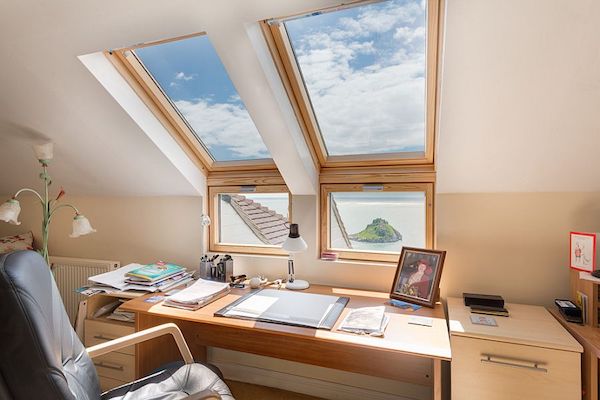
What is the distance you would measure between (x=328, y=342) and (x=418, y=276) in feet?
2.26

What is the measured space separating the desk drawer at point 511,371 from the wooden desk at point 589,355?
0.05 m

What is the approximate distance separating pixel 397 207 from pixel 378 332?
3.00 ft

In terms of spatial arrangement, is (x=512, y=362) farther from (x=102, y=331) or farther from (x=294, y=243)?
(x=102, y=331)

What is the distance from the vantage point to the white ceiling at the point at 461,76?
119 cm

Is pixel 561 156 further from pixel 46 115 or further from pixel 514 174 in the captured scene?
pixel 46 115

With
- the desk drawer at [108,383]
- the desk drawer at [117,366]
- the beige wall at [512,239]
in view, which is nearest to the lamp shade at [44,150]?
the desk drawer at [117,366]

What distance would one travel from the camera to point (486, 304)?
1.66m

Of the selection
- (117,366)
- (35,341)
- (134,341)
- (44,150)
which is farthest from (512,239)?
(44,150)

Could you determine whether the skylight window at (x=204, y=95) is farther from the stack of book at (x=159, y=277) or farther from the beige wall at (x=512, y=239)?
the beige wall at (x=512, y=239)

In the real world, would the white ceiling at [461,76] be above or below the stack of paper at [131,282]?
above

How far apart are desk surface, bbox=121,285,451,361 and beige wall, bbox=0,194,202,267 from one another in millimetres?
623

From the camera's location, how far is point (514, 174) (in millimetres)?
1683

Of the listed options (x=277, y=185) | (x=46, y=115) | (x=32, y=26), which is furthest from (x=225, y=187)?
(x=32, y=26)

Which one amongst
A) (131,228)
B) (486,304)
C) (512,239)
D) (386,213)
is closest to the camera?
(486,304)
